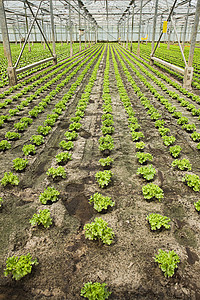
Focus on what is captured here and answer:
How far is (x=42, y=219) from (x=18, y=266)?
3.14 feet

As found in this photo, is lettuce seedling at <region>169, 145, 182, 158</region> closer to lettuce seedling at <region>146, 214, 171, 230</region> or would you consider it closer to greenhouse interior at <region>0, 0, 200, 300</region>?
greenhouse interior at <region>0, 0, 200, 300</region>

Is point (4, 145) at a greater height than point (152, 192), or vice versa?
point (4, 145)

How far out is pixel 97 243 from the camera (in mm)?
4027

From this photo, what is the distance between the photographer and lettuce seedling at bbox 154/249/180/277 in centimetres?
339

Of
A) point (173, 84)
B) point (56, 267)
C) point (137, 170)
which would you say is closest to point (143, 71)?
point (173, 84)

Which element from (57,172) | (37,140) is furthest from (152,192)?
(37,140)

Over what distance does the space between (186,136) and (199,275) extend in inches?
211

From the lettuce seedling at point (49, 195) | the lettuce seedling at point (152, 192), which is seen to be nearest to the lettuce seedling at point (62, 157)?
the lettuce seedling at point (49, 195)

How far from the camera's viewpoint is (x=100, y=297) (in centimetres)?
304

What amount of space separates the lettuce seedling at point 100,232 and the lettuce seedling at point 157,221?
775mm

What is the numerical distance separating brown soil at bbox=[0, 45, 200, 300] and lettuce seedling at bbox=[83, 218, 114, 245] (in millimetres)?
127

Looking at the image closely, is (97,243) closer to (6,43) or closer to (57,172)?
(57,172)

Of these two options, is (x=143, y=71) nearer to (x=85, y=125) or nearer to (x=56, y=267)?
(x=85, y=125)

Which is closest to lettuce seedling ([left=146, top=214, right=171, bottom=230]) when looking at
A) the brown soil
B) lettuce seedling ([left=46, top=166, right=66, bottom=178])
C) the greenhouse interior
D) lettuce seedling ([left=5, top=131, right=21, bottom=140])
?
the greenhouse interior
